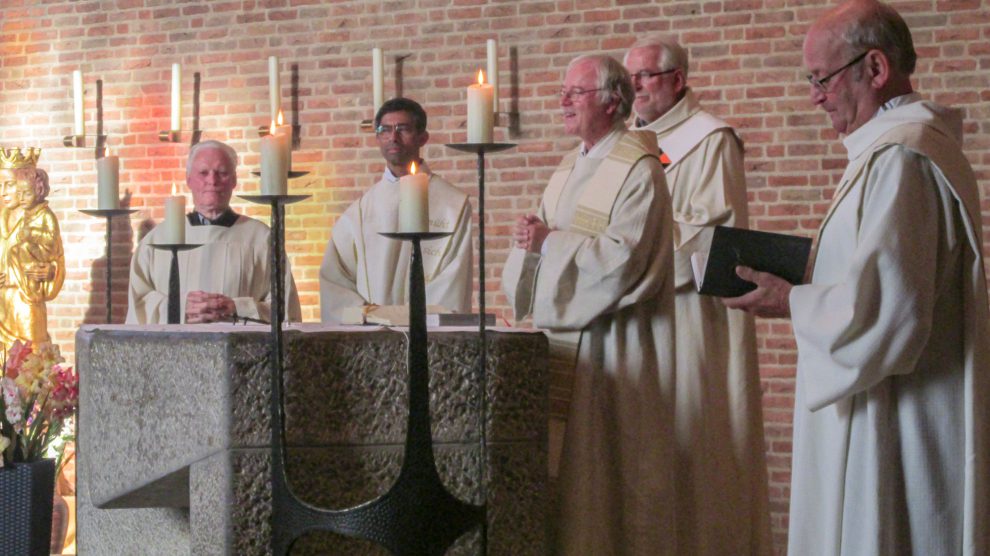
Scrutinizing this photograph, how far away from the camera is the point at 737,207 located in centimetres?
482

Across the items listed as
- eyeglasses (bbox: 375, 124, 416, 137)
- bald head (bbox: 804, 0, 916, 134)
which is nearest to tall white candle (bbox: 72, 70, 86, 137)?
eyeglasses (bbox: 375, 124, 416, 137)

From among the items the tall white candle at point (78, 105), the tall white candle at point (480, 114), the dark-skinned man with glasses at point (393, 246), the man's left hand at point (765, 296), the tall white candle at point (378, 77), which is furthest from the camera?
the tall white candle at point (78, 105)

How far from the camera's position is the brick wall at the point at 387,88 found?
20.3ft

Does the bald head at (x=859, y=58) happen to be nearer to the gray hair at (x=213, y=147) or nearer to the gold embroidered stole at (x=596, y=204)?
the gold embroidered stole at (x=596, y=204)

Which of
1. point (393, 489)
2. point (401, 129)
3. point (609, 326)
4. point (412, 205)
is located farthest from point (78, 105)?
point (393, 489)

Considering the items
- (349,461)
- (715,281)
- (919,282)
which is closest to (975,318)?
(919,282)

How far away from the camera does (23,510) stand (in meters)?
4.02

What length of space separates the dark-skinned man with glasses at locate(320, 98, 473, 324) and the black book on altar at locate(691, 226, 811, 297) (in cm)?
239

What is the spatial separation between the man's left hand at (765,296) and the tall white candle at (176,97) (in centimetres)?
520

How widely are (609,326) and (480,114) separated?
1.14m

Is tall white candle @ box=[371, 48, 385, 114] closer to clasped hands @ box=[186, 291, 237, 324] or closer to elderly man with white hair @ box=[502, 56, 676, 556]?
clasped hands @ box=[186, 291, 237, 324]

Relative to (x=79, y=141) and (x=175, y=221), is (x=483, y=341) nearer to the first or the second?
(x=175, y=221)

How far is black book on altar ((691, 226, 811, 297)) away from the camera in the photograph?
2824mm

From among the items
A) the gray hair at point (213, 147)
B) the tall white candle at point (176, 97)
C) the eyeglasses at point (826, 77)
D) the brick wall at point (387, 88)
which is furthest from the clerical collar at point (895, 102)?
the tall white candle at point (176, 97)
